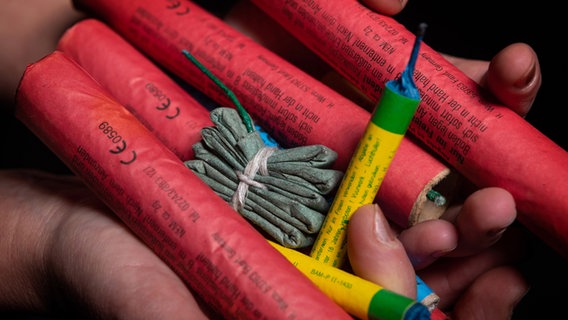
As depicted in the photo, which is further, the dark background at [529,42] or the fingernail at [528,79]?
the dark background at [529,42]

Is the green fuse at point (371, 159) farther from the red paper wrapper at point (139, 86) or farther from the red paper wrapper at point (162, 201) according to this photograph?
the red paper wrapper at point (139, 86)

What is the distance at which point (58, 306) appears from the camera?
0.98 meters

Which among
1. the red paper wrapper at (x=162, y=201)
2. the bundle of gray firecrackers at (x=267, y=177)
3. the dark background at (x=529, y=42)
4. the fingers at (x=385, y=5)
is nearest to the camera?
the red paper wrapper at (x=162, y=201)

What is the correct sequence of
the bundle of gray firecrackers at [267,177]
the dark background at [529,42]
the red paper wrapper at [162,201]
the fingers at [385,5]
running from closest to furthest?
the red paper wrapper at [162,201] < the bundle of gray firecrackers at [267,177] < the fingers at [385,5] < the dark background at [529,42]

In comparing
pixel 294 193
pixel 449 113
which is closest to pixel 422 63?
pixel 449 113

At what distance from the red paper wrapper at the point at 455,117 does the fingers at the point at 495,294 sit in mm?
82

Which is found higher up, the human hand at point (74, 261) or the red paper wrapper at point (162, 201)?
the red paper wrapper at point (162, 201)

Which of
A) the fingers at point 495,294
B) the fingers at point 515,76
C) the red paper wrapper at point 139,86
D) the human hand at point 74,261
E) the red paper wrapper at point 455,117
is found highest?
the fingers at point 515,76

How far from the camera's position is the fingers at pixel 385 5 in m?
0.91

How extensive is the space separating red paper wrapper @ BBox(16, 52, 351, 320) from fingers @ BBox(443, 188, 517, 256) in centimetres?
20

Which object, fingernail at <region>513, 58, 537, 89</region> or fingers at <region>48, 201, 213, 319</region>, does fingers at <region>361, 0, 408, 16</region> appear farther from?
fingers at <region>48, 201, 213, 319</region>

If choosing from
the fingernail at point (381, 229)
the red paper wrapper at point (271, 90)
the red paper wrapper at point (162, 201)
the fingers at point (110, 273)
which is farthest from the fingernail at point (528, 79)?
the fingers at point (110, 273)

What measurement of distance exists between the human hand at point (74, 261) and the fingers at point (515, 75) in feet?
1.60

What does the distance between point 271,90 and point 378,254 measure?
30cm
